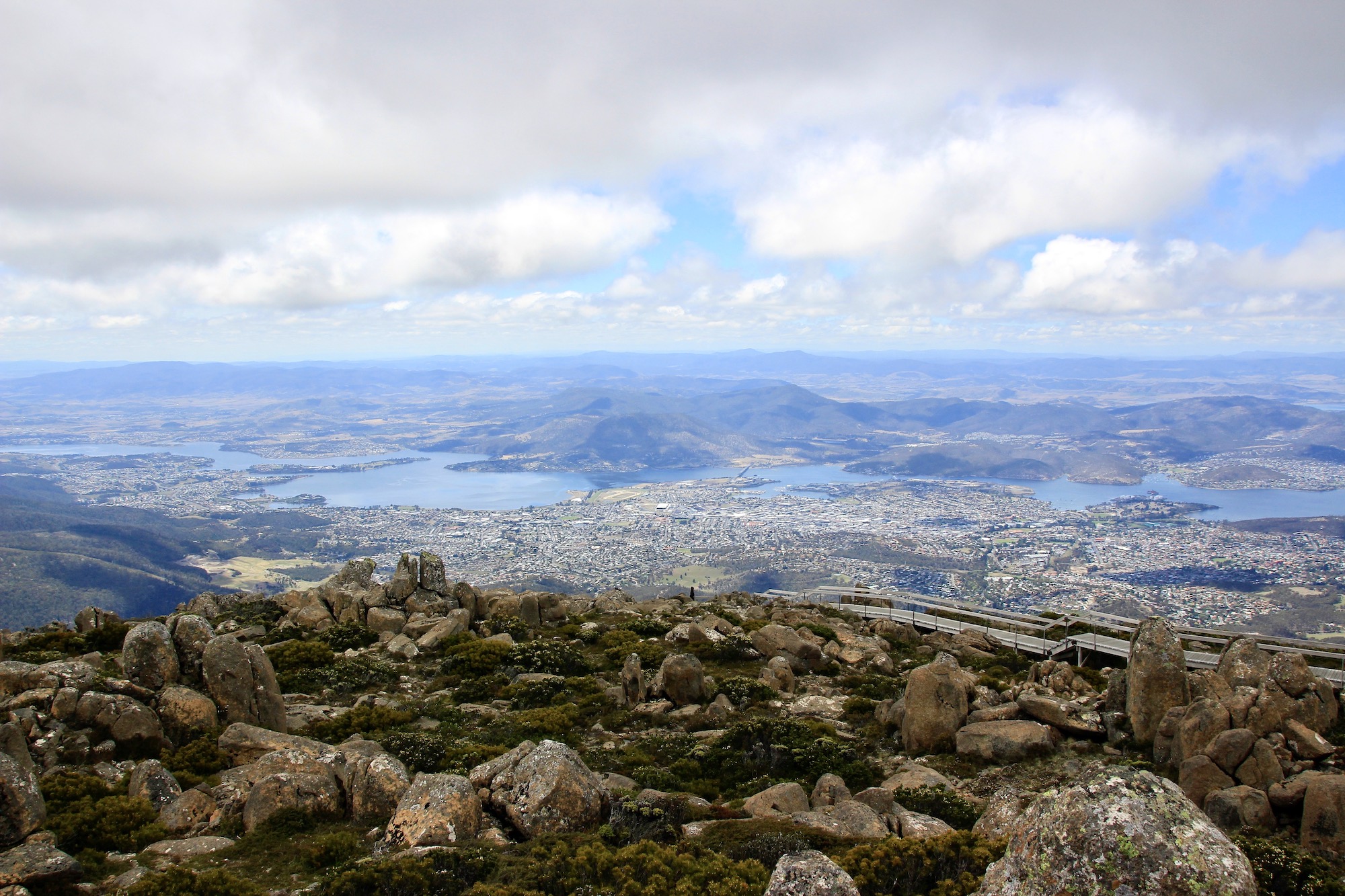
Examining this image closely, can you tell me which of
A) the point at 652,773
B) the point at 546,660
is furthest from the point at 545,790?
the point at 546,660

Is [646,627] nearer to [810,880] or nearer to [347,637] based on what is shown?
[347,637]

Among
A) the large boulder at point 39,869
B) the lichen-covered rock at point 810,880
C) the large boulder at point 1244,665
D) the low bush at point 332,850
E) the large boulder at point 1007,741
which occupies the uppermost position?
the lichen-covered rock at point 810,880

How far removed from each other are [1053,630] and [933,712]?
59.2ft

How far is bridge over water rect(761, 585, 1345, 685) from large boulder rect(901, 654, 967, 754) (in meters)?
9.31

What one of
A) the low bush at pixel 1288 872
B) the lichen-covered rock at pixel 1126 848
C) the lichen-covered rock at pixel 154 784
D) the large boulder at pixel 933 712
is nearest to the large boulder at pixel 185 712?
the lichen-covered rock at pixel 154 784

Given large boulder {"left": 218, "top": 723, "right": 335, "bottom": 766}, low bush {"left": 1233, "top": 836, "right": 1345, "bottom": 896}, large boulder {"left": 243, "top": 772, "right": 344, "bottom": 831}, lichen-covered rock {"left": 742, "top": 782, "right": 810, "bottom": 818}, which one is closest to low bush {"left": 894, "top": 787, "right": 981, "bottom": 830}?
lichen-covered rock {"left": 742, "top": 782, "right": 810, "bottom": 818}

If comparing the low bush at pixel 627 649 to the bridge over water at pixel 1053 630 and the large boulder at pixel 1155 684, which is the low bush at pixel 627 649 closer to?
the bridge over water at pixel 1053 630

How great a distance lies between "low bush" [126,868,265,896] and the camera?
9.66 m

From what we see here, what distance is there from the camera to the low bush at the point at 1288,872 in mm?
8945

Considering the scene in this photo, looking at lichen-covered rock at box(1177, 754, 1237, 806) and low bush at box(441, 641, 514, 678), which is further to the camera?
low bush at box(441, 641, 514, 678)

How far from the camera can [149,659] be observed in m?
18.1

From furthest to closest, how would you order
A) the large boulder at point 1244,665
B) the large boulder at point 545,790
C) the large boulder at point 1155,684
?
the large boulder at point 1244,665 < the large boulder at point 1155,684 < the large boulder at point 545,790

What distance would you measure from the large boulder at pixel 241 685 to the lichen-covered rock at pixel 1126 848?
61.9 feet

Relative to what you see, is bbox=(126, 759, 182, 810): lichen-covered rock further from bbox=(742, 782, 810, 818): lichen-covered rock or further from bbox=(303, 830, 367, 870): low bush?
bbox=(742, 782, 810, 818): lichen-covered rock
